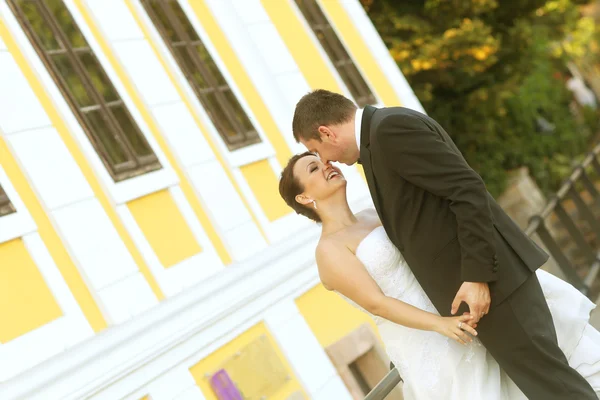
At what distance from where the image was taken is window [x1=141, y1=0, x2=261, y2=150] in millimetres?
8891

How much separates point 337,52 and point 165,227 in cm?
489

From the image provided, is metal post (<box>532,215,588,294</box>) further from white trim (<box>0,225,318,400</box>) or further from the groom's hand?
the groom's hand

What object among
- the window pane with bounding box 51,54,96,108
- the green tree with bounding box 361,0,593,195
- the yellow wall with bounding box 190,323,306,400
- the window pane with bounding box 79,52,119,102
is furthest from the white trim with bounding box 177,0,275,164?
the green tree with bounding box 361,0,593,195

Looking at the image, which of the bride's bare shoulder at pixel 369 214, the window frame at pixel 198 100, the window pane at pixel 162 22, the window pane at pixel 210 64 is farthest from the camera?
the window pane at pixel 210 64

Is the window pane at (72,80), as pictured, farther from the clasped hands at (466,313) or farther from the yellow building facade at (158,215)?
the clasped hands at (466,313)

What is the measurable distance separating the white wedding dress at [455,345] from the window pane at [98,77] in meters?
4.05

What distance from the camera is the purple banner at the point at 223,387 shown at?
7434 mm

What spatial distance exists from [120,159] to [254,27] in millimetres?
3081

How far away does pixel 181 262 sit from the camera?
776cm

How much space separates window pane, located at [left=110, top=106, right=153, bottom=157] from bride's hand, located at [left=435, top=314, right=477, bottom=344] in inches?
171

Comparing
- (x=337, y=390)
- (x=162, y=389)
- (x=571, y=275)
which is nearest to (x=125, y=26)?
(x=162, y=389)

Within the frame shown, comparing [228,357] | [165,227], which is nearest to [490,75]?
[165,227]

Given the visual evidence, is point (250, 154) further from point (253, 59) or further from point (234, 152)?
point (253, 59)

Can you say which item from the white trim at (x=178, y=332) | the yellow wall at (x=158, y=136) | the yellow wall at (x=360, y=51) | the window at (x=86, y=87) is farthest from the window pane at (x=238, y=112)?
the yellow wall at (x=360, y=51)
